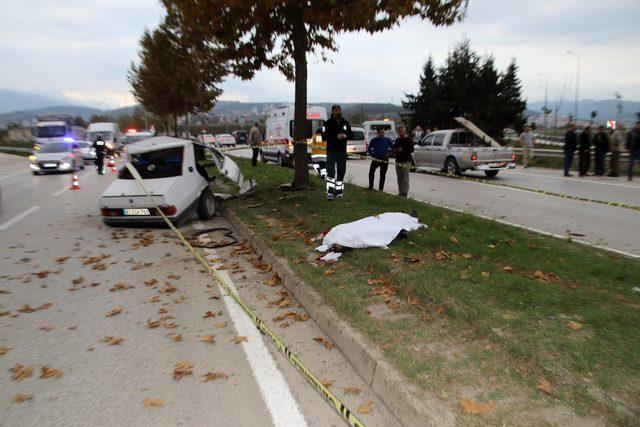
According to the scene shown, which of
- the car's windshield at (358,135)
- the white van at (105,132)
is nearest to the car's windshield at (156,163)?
the car's windshield at (358,135)

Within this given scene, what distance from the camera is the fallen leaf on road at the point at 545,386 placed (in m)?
3.03

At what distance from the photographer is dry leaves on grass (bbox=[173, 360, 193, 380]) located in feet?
12.1

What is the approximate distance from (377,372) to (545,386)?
3.67 ft

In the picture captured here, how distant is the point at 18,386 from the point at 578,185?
1607cm

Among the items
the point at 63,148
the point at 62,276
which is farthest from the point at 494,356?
the point at 63,148

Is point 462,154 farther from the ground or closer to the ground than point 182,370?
farther from the ground

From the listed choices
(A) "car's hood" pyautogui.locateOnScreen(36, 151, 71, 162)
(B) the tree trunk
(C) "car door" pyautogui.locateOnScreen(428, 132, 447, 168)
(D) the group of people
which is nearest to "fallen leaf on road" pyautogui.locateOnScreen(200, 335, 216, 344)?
(B) the tree trunk

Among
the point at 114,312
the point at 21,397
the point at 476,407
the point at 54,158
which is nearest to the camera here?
the point at 476,407

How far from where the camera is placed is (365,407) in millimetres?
3182

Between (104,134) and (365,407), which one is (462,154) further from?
(104,134)

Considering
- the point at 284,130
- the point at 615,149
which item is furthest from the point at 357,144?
the point at 615,149

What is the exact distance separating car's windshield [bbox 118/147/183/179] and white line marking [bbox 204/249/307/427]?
540cm

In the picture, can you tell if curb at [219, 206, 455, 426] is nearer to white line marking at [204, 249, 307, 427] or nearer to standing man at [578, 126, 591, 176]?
white line marking at [204, 249, 307, 427]

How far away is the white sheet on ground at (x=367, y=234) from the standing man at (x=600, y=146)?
14360 millimetres
